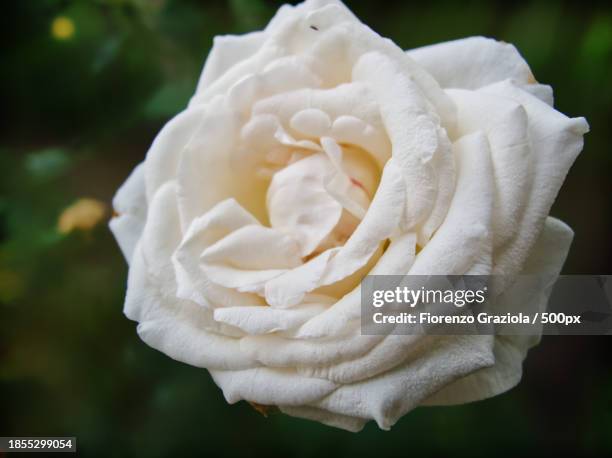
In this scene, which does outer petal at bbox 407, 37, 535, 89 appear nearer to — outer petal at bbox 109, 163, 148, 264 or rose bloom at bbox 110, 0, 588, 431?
rose bloom at bbox 110, 0, 588, 431

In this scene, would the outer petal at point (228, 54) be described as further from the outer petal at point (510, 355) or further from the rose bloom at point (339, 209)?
the outer petal at point (510, 355)

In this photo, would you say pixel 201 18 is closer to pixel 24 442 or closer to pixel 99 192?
pixel 99 192

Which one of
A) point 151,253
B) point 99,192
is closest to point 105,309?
point 99,192

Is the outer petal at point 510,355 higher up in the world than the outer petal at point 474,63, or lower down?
lower down

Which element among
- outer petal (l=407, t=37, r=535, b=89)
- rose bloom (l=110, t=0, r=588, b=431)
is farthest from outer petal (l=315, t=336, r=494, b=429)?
outer petal (l=407, t=37, r=535, b=89)

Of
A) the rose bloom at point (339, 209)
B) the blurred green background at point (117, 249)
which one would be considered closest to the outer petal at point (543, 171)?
the rose bloom at point (339, 209)

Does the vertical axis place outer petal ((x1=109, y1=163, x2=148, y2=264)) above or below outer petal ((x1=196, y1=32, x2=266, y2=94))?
below
